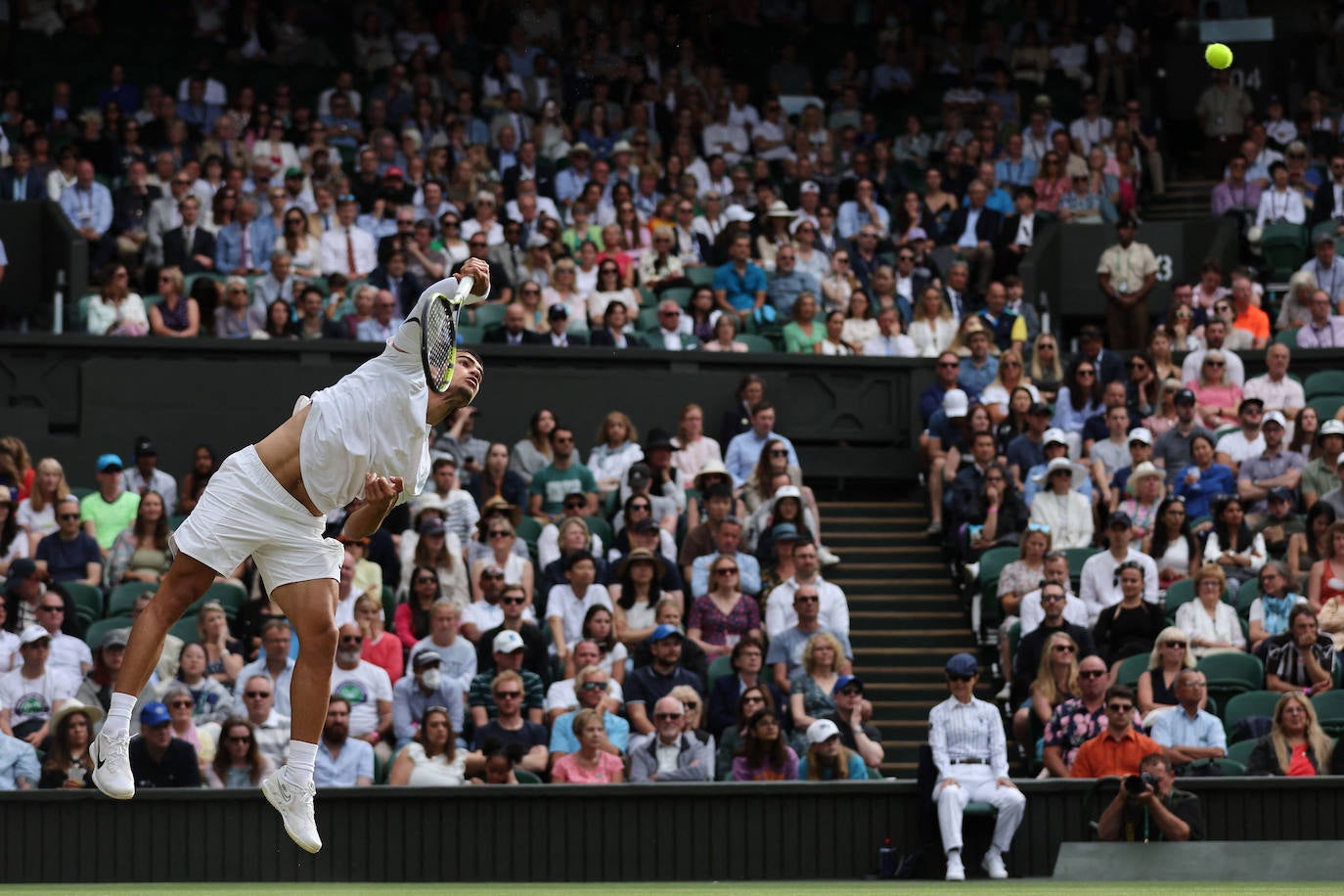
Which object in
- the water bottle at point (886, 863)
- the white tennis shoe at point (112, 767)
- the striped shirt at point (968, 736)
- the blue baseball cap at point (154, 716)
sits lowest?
the water bottle at point (886, 863)

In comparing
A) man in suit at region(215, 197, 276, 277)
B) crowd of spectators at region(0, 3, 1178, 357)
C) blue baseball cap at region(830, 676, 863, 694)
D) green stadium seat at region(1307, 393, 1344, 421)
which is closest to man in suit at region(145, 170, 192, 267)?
crowd of spectators at region(0, 3, 1178, 357)

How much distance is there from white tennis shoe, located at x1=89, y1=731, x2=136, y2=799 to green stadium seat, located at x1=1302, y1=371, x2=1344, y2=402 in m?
13.1

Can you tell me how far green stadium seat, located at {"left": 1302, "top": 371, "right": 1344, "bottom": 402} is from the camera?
19.6 meters

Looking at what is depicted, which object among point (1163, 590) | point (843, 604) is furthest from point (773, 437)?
→ point (1163, 590)

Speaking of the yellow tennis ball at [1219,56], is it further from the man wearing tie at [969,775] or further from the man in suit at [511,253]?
the man in suit at [511,253]

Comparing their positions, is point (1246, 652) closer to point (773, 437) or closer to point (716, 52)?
point (773, 437)

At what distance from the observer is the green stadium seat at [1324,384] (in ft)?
64.2

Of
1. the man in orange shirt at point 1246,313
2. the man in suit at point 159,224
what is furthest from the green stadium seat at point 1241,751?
the man in suit at point 159,224

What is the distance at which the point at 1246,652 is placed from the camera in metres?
15.9

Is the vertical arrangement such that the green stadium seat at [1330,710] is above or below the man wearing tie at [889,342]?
below

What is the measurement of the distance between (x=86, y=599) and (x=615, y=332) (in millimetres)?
5625

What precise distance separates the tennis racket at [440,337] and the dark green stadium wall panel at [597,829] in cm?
542

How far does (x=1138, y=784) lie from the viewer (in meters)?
13.5

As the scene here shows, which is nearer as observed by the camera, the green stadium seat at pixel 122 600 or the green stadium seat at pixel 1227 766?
the green stadium seat at pixel 1227 766
